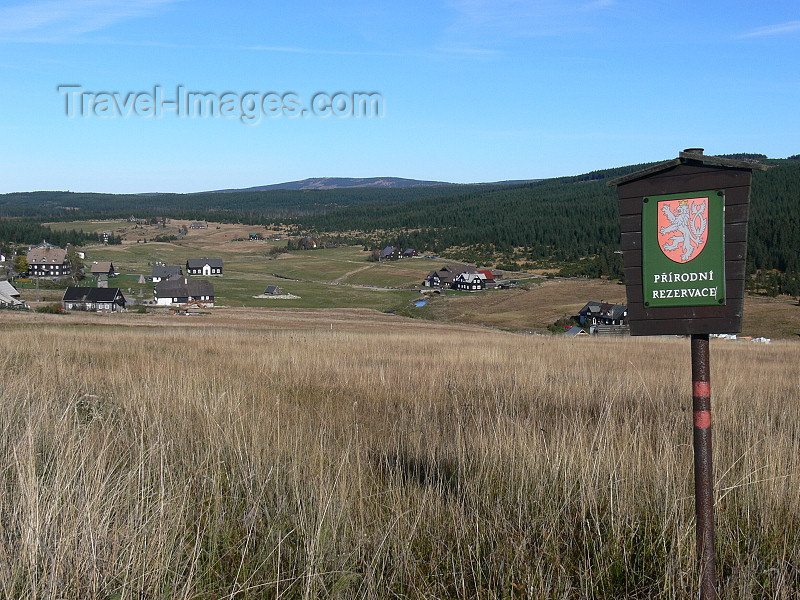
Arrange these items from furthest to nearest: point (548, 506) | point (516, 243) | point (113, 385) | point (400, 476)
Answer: point (516, 243) < point (113, 385) < point (400, 476) < point (548, 506)

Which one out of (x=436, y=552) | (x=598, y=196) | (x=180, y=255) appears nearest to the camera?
(x=436, y=552)

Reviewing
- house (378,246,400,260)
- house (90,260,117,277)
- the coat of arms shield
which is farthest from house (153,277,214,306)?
the coat of arms shield

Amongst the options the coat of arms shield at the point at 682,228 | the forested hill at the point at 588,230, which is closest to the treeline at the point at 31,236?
the forested hill at the point at 588,230

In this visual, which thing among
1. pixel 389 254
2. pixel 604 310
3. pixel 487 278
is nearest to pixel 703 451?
pixel 604 310

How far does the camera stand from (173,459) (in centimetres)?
565

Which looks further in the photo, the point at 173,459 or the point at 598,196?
the point at 598,196

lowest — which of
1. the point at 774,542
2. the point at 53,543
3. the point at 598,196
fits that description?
the point at 774,542

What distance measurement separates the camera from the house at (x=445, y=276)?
371 ft

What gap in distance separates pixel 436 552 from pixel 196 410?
407 cm

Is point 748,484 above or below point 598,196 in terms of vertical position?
below

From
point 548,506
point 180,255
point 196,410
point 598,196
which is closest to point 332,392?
point 196,410

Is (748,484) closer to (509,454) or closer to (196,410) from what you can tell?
(509,454)

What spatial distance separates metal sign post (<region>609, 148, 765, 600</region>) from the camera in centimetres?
388

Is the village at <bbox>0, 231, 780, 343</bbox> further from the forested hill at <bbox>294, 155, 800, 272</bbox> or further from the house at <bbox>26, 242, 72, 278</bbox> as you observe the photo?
the forested hill at <bbox>294, 155, 800, 272</bbox>
